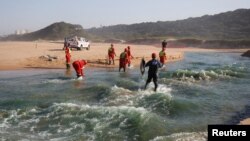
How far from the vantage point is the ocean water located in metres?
10.5

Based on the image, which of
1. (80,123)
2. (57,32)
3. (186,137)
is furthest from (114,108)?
(57,32)

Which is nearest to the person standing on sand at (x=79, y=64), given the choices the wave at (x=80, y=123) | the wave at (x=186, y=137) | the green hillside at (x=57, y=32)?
the wave at (x=80, y=123)

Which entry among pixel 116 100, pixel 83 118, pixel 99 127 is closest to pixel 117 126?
pixel 99 127

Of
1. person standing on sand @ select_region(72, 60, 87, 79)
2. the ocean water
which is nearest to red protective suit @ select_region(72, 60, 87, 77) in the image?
person standing on sand @ select_region(72, 60, 87, 79)

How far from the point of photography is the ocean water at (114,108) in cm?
1048

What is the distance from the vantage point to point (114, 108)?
12547 mm

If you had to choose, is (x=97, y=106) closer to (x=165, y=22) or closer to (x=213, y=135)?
(x=213, y=135)

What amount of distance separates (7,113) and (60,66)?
1449 cm

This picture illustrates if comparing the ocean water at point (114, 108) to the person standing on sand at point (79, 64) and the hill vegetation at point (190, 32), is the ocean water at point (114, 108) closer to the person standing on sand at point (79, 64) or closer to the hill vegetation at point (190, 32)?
the person standing on sand at point (79, 64)

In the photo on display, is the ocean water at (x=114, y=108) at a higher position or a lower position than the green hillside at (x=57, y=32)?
lower

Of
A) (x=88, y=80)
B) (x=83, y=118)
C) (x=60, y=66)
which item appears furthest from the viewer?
(x=60, y=66)

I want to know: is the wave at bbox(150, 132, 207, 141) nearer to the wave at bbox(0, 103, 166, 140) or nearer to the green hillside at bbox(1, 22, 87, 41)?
the wave at bbox(0, 103, 166, 140)

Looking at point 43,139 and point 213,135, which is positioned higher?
point 213,135

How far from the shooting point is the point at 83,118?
11781mm
